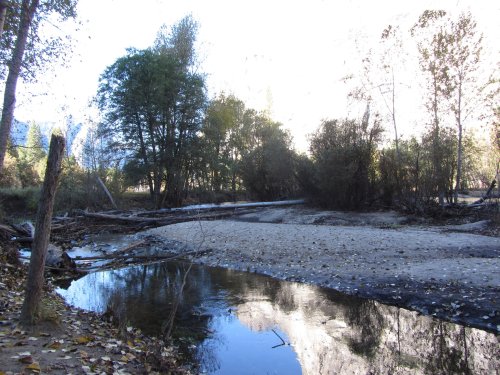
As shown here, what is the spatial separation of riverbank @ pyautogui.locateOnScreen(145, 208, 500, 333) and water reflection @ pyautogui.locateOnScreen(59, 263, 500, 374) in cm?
55

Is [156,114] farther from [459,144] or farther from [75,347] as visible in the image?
[75,347]

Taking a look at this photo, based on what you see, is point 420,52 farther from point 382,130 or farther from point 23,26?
point 23,26

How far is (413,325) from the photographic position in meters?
7.05

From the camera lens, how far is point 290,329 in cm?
723

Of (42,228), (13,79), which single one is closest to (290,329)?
(42,228)

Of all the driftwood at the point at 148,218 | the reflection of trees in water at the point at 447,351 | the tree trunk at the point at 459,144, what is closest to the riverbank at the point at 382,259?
the reflection of trees in water at the point at 447,351

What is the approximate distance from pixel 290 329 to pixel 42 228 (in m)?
4.69

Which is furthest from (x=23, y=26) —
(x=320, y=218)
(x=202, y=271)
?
(x=320, y=218)

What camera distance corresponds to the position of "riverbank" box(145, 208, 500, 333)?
7.70 metres

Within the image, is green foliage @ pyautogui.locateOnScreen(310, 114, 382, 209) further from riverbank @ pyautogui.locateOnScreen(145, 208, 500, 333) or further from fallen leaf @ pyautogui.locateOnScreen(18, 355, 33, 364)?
fallen leaf @ pyautogui.locateOnScreen(18, 355, 33, 364)

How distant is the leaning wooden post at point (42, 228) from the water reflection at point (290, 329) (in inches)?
81.9

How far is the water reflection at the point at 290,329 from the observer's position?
582cm

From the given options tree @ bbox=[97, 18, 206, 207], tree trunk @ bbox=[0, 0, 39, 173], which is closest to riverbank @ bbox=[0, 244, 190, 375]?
tree trunk @ bbox=[0, 0, 39, 173]

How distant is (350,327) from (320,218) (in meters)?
13.6
